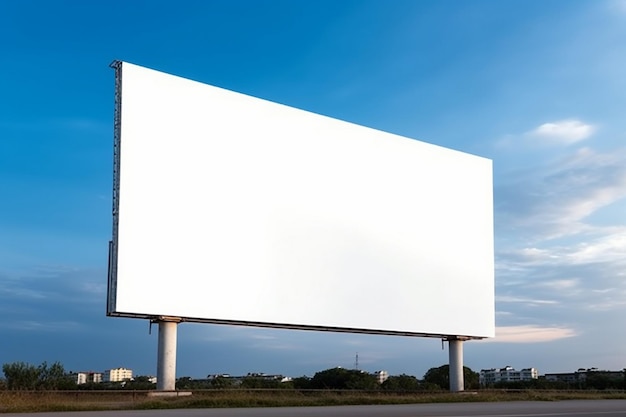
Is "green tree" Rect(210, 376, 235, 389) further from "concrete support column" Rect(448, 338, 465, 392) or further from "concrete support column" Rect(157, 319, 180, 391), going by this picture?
"concrete support column" Rect(448, 338, 465, 392)

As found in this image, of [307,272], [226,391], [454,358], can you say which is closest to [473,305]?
[454,358]

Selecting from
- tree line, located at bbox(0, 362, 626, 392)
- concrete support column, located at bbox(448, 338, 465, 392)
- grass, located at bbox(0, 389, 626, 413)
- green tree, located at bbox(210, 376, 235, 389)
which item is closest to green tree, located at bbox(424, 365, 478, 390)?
tree line, located at bbox(0, 362, 626, 392)

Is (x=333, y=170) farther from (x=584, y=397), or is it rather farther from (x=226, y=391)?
(x=584, y=397)

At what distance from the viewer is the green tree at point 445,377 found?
1016 inches

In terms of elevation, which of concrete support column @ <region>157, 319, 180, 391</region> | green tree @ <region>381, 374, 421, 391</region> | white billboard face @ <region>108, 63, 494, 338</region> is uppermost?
white billboard face @ <region>108, 63, 494, 338</region>

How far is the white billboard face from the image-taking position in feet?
51.0

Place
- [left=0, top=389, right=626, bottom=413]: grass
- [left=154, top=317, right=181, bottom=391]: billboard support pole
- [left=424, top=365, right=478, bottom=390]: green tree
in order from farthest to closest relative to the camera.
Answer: [left=424, top=365, right=478, bottom=390]: green tree
[left=154, top=317, right=181, bottom=391]: billboard support pole
[left=0, top=389, right=626, bottom=413]: grass

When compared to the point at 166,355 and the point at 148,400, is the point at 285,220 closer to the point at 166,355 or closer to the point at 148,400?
the point at 166,355

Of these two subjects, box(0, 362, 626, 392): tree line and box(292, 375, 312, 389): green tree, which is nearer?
box(0, 362, 626, 392): tree line

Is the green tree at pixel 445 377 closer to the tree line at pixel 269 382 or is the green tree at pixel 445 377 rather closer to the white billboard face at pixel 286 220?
the tree line at pixel 269 382

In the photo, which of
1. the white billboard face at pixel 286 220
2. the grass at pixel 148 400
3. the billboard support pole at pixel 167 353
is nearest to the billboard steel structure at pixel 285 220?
the white billboard face at pixel 286 220

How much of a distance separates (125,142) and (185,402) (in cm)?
554

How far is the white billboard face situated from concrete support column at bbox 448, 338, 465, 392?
62 centimetres

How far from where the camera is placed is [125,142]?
15.4m
